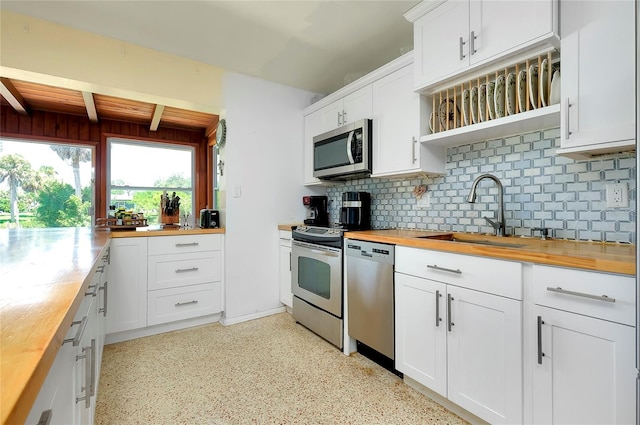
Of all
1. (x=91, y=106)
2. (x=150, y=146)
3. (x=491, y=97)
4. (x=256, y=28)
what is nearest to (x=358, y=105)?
(x=256, y=28)

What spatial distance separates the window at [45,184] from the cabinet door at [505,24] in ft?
15.5

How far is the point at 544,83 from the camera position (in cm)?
155

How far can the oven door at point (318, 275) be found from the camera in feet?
7.63

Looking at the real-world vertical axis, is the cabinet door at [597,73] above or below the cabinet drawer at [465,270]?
above

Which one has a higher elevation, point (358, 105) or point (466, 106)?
point (358, 105)

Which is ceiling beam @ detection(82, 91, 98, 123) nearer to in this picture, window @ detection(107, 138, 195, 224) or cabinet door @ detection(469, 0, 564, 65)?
window @ detection(107, 138, 195, 224)

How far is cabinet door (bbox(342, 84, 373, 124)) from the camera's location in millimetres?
2492

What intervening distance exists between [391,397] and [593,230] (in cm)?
→ 140

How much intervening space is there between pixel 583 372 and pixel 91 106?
15.4 feet

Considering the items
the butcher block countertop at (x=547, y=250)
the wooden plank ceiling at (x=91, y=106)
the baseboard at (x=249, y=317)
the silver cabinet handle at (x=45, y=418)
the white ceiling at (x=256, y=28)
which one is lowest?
the baseboard at (x=249, y=317)

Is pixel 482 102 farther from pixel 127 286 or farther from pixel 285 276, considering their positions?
pixel 127 286

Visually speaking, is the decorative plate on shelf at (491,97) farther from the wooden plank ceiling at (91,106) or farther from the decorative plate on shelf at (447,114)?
→ the wooden plank ceiling at (91,106)

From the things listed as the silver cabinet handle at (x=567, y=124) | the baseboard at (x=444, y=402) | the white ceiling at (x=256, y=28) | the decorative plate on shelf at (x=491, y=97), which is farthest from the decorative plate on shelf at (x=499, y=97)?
the baseboard at (x=444, y=402)

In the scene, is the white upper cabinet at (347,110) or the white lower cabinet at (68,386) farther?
the white upper cabinet at (347,110)
